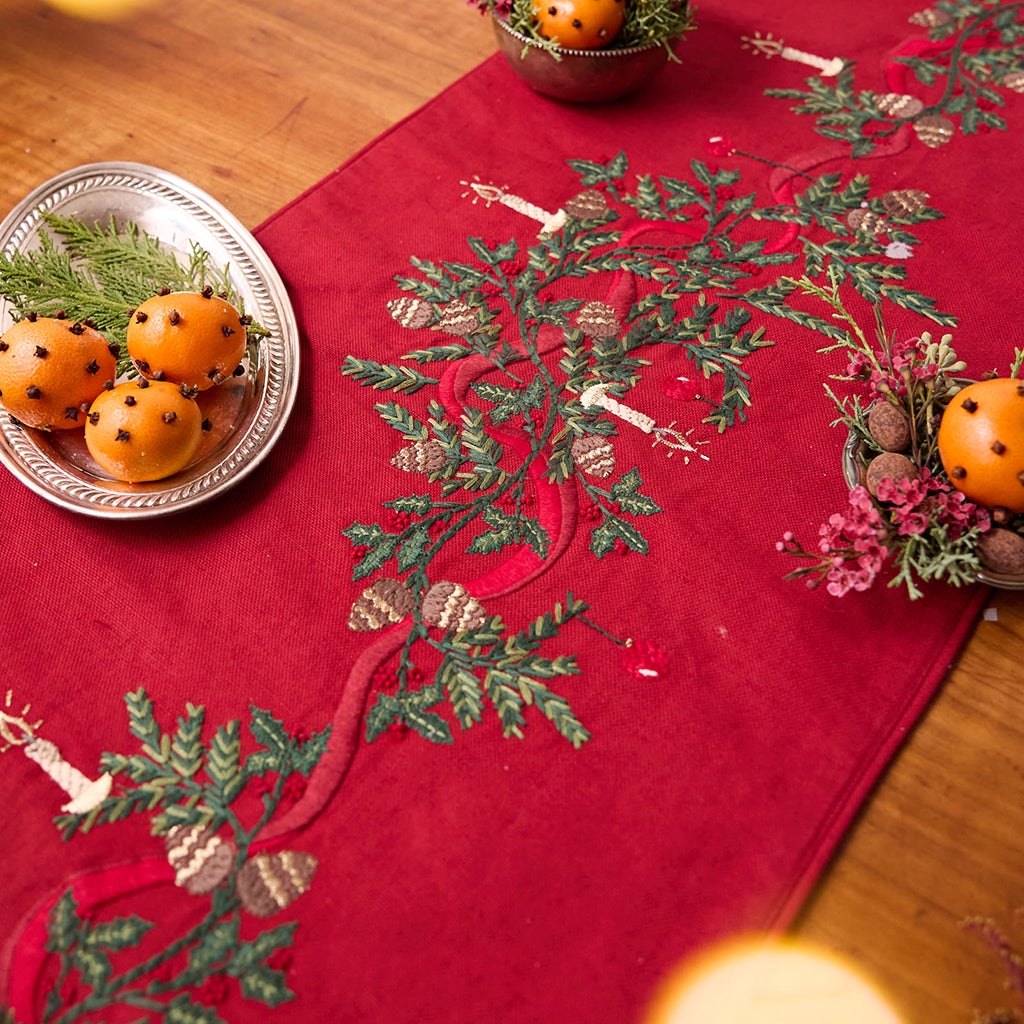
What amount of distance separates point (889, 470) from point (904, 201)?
0.54 metres

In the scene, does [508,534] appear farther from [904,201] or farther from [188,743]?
[904,201]

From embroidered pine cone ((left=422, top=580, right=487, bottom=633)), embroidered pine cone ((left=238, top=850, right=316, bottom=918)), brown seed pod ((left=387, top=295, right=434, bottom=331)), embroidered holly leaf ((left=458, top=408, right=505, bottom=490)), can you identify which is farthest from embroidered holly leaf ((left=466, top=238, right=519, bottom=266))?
embroidered pine cone ((left=238, top=850, right=316, bottom=918))

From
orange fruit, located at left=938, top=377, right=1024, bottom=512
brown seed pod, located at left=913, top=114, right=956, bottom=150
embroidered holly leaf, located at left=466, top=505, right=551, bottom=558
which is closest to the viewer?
orange fruit, located at left=938, top=377, right=1024, bottom=512

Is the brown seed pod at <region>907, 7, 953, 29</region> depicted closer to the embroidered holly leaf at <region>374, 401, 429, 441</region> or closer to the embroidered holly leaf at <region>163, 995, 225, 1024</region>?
the embroidered holly leaf at <region>374, 401, 429, 441</region>

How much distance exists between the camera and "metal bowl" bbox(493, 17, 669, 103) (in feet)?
3.67

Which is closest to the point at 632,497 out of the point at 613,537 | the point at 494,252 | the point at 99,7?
the point at 613,537

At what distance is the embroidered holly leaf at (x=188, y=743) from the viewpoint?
0.71 metres

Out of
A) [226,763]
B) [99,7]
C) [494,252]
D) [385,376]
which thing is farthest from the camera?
[99,7]

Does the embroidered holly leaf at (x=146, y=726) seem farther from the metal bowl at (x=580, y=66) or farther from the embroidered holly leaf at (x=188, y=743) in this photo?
the metal bowl at (x=580, y=66)

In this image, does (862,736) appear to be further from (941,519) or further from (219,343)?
(219,343)

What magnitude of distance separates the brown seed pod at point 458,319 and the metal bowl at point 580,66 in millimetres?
395

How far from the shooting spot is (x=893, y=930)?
2.16 feet

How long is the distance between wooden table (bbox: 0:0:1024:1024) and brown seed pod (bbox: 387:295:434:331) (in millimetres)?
259

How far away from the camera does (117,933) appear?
0.63 m
